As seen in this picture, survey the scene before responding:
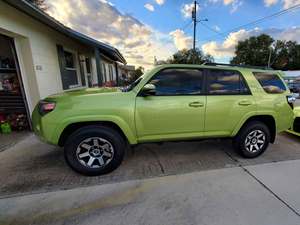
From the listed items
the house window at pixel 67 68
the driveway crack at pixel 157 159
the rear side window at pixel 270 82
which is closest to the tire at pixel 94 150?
the driveway crack at pixel 157 159

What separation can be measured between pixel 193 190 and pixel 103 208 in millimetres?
1260

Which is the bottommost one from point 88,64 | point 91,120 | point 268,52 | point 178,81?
point 91,120

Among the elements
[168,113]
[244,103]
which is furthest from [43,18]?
[244,103]

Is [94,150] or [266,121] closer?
[94,150]

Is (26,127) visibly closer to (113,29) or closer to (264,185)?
(264,185)

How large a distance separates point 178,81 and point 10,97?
4.97m

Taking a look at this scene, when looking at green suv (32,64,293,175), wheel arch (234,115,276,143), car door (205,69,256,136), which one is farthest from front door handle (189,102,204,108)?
wheel arch (234,115,276,143)

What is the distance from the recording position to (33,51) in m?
5.50

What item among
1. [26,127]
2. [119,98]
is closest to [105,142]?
[119,98]

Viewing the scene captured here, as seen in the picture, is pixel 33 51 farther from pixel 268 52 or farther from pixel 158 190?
pixel 268 52

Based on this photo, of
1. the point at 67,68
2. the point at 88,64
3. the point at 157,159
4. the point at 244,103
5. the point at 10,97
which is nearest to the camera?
Result: the point at 244,103

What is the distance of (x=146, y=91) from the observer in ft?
10.2

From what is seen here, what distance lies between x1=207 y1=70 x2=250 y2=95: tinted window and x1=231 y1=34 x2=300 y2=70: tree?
57.4m

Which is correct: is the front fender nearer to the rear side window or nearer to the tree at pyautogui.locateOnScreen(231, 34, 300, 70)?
the rear side window
